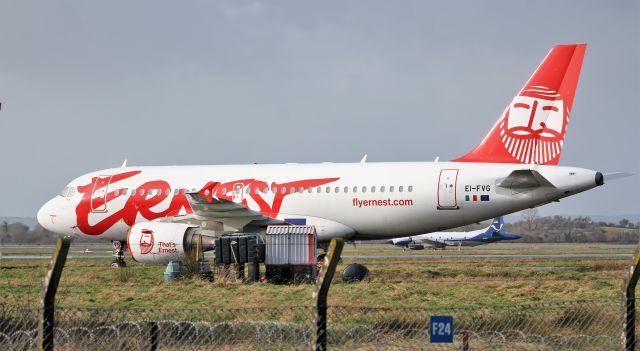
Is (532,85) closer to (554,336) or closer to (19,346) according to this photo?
(554,336)

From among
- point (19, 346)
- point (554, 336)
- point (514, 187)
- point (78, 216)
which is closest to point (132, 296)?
point (19, 346)

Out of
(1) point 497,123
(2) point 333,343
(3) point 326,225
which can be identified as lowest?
(2) point 333,343

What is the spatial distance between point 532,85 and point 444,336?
841 inches

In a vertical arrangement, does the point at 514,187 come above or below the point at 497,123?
below

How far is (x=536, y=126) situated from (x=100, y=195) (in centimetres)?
1529

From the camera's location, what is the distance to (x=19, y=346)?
39.9 ft

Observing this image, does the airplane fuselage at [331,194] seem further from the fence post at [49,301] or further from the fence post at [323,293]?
the fence post at [49,301]

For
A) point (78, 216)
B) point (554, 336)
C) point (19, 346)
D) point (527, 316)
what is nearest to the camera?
point (19, 346)

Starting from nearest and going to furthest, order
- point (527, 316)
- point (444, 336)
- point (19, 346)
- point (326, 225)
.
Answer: point (444, 336) → point (19, 346) → point (527, 316) → point (326, 225)

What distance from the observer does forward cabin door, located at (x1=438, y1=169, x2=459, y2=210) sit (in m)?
28.1

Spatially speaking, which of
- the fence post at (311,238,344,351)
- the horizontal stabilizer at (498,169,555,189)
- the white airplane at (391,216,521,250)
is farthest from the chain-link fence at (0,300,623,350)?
the white airplane at (391,216,521,250)

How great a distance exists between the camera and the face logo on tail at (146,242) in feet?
90.6

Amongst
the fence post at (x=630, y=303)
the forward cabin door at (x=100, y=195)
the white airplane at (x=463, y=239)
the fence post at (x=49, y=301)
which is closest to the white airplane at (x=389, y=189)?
the forward cabin door at (x=100, y=195)

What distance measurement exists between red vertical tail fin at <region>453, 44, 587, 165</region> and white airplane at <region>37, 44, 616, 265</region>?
1.2 inches
